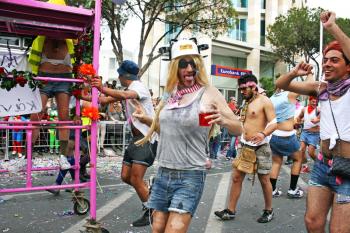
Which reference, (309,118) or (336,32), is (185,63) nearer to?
(336,32)

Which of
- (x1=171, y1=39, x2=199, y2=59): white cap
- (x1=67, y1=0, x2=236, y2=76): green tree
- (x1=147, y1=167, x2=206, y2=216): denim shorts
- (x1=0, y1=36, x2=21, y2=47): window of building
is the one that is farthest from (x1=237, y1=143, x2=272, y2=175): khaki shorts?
(x1=67, y1=0, x2=236, y2=76): green tree

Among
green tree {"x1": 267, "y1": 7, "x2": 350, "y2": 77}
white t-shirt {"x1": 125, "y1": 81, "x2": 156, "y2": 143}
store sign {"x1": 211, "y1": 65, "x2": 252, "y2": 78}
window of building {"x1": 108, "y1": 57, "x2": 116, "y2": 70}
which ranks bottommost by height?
white t-shirt {"x1": 125, "y1": 81, "x2": 156, "y2": 143}

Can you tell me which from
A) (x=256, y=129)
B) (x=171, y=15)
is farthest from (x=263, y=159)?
(x=171, y=15)

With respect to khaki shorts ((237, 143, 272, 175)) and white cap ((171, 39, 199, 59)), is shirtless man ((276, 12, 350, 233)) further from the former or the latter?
khaki shorts ((237, 143, 272, 175))

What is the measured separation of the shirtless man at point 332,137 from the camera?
3.01 m

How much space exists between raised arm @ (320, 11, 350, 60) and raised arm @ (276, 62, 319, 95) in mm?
486

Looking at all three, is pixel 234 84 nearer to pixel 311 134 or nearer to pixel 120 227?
pixel 311 134

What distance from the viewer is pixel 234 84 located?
38688mm

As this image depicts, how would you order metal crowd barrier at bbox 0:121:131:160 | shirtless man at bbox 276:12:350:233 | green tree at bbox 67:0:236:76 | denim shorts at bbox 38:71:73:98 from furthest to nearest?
green tree at bbox 67:0:236:76 < metal crowd barrier at bbox 0:121:131:160 < denim shorts at bbox 38:71:73:98 < shirtless man at bbox 276:12:350:233

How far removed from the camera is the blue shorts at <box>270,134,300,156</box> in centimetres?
691

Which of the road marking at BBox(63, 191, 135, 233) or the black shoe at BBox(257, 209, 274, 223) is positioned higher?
the black shoe at BBox(257, 209, 274, 223)

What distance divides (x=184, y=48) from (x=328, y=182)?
1535mm

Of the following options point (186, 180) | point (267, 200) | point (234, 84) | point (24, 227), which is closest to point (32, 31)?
point (24, 227)

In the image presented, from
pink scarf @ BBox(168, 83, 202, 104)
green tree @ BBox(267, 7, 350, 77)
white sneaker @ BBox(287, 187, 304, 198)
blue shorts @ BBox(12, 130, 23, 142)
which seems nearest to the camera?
pink scarf @ BBox(168, 83, 202, 104)
